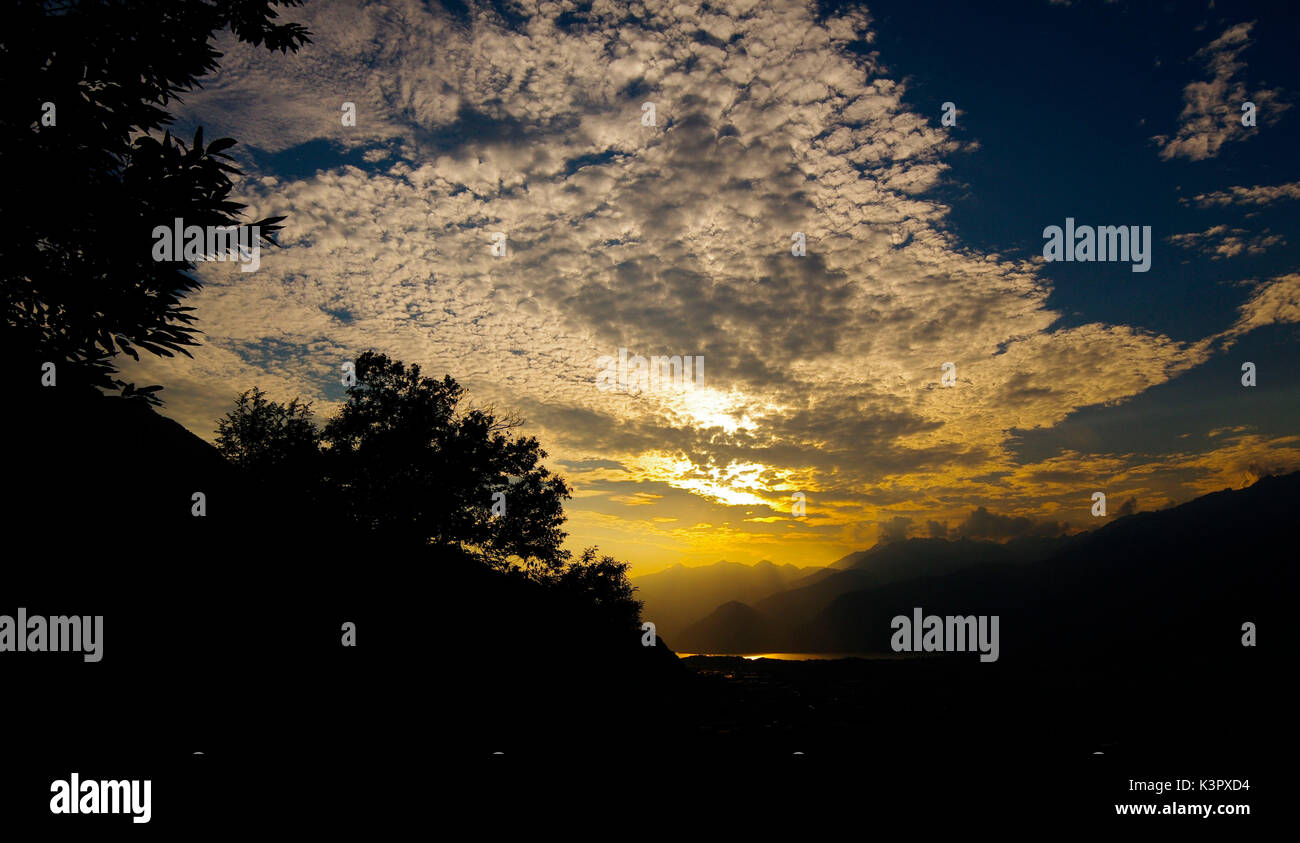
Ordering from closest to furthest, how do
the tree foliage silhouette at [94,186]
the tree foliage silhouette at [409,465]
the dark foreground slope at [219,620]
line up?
the tree foliage silhouette at [94,186] → the dark foreground slope at [219,620] → the tree foliage silhouette at [409,465]

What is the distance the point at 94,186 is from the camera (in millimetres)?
9445

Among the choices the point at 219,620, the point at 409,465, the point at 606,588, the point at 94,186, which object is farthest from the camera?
the point at 606,588

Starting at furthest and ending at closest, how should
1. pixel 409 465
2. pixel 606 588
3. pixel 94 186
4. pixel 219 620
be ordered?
Result: pixel 606 588, pixel 409 465, pixel 219 620, pixel 94 186

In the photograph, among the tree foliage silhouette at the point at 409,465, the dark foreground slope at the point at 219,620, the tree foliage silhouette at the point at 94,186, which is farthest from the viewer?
the tree foliage silhouette at the point at 409,465

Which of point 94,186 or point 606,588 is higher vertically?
point 94,186

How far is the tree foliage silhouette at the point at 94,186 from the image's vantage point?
29.7 feet

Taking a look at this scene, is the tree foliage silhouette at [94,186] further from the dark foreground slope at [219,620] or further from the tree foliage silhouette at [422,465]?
the tree foliage silhouette at [422,465]

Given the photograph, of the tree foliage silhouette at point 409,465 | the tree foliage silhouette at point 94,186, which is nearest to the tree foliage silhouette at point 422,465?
the tree foliage silhouette at point 409,465

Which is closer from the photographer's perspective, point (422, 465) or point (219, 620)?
point (219, 620)

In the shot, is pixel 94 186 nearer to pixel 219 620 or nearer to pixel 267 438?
pixel 219 620

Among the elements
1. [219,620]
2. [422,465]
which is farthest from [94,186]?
[422,465]

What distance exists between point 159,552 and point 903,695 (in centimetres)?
4740

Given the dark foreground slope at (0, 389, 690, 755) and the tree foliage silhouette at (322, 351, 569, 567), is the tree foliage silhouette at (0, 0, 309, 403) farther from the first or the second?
the tree foliage silhouette at (322, 351, 569, 567)
